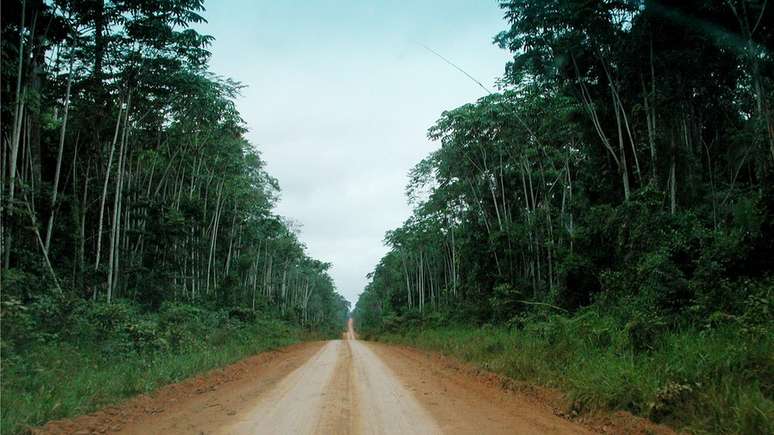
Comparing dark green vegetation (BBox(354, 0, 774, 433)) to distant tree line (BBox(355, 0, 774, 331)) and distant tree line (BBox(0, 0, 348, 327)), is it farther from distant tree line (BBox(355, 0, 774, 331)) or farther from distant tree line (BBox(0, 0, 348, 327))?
distant tree line (BBox(0, 0, 348, 327))

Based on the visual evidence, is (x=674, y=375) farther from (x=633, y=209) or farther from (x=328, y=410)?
(x=633, y=209)

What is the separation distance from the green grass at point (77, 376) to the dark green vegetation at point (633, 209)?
6.66 meters

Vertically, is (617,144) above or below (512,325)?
above

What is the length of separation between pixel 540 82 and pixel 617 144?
10.9ft

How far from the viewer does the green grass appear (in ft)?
18.8

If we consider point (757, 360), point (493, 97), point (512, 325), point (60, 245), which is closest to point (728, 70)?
point (493, 97)

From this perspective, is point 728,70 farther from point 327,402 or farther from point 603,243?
point 327,402

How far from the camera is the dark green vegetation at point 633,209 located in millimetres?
6121

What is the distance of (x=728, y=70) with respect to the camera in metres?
13.1

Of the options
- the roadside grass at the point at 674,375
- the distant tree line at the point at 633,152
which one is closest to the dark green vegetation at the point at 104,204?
the roadside grass at the point at 674,375

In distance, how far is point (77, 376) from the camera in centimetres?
753

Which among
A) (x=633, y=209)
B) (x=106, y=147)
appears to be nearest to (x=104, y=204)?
(x=106, y=147)

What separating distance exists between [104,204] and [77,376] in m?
10.6

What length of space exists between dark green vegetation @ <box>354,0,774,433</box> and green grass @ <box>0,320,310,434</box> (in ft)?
21.9
